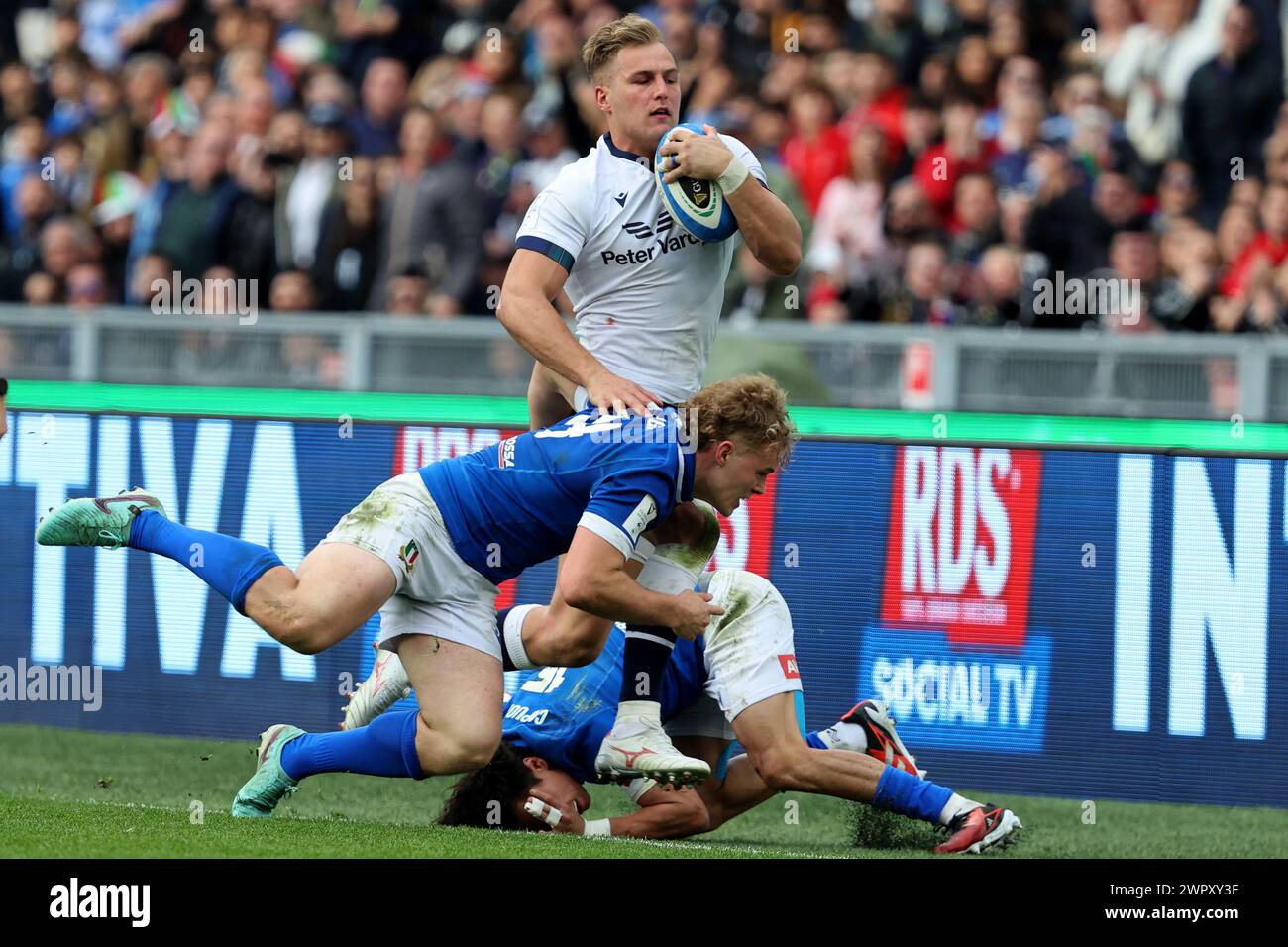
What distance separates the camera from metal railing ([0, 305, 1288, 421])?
8.82m

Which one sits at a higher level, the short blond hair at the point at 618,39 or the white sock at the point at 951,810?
the short blond hair at the point at 618,39

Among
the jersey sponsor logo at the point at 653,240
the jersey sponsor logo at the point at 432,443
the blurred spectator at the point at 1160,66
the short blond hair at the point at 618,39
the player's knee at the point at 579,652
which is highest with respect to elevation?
the blurred spectator at the point at 1160,66

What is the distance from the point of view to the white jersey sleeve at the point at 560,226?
6.55 m

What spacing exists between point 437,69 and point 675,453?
7657 mm

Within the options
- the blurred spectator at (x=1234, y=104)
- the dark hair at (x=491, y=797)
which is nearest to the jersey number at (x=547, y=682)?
the dark hair at (x=491, y=797)

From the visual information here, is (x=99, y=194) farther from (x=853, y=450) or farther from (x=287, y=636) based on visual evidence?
(x=287, y=636)

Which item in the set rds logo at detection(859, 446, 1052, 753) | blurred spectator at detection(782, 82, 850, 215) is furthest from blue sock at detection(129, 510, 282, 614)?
blurred spectator at detection(782, 82, 850, 215)

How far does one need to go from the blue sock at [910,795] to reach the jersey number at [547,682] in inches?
45.5

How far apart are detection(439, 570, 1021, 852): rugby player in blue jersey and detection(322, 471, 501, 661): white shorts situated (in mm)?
404

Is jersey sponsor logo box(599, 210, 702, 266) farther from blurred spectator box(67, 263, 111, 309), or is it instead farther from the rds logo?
blurred spectator box(67, 263, 111, 309)

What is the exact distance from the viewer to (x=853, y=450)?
8.13m

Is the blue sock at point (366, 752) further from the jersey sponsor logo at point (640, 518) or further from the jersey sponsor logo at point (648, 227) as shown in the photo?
the jersey sponsor logo at point (648, 227)
